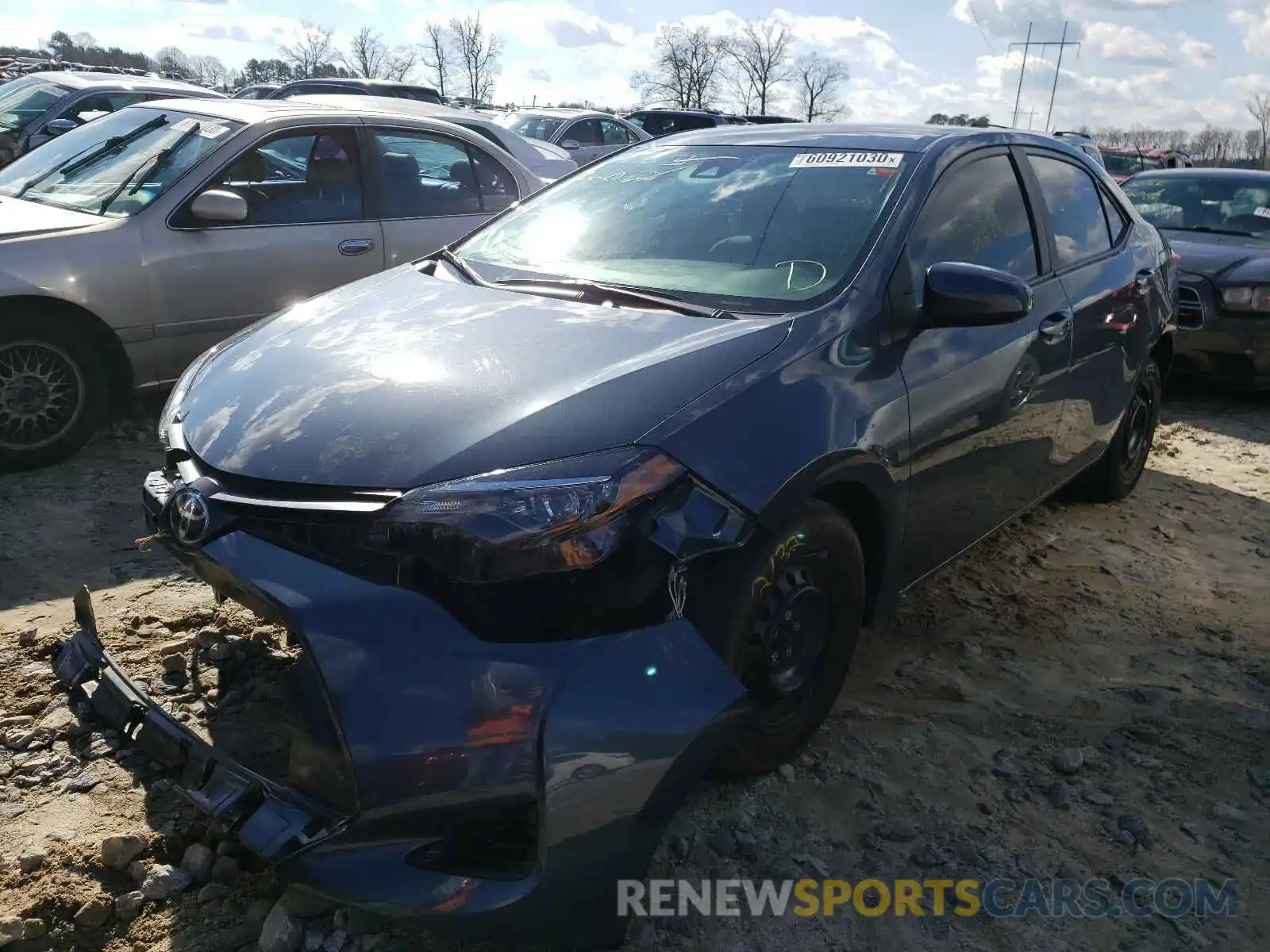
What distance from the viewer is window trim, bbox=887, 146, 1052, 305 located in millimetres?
A: 2936

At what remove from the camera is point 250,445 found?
88.4 inches

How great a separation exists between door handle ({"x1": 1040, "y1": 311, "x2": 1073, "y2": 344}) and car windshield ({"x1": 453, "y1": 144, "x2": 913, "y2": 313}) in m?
0.82

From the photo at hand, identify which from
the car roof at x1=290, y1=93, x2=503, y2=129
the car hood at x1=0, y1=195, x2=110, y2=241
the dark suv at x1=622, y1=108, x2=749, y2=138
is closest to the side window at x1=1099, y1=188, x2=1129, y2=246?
the car roof at x1=290, y1=93, x2=503, y2=129

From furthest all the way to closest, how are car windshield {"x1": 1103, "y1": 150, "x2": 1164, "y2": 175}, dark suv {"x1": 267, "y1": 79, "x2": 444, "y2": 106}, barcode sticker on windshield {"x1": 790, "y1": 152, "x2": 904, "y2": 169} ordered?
1. car windshield {"x1": 1103, "y1": 150, "x2": 1164, "y2": 175}
2. dark suv {"x1": 267, "y1": 79, "x2": 444, "y2": 106}
3. barcode sticker on windshield {"x1": 790, "y1": 152, "x2": 904, "y2": 169}

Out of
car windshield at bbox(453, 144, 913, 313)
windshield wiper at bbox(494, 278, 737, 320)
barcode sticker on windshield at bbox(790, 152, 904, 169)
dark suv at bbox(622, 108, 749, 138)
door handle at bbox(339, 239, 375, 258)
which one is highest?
barcode sticker on windshield at bbox(790, 152, 904, 169)

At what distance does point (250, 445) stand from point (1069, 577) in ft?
11.3

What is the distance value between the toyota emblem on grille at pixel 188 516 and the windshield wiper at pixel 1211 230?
326 inches

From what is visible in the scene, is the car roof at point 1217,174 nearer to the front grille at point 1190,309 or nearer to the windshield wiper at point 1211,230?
the windshield wiper at point 1211,230

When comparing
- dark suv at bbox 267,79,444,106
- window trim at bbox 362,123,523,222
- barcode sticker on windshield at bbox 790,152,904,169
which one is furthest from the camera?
dark suv at bbox 267,79,444,106

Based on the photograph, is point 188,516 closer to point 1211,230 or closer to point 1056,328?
point 1056,328

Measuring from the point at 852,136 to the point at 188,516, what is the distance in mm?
2486

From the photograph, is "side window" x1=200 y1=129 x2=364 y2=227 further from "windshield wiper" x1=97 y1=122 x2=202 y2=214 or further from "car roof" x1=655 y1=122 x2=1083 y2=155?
"car roof" x1=655 y1=122 x2=1083 y2=155

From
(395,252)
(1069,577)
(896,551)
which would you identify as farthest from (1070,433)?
(395,252)

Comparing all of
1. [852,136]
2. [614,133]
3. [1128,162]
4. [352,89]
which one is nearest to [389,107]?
[852,136]
